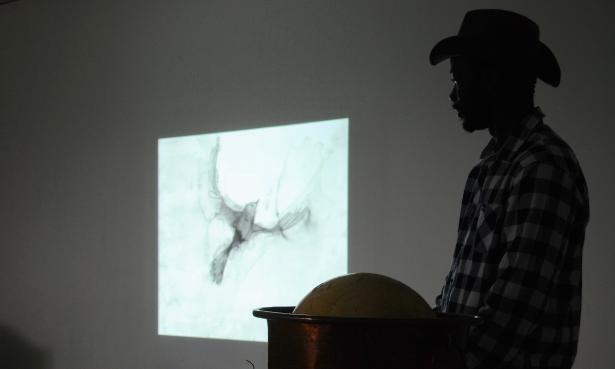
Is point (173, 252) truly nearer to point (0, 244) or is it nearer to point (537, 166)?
point (0, 244)

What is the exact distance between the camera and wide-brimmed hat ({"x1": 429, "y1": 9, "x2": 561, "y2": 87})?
131 centimetres

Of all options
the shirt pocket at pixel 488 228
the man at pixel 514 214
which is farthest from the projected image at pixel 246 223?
the shirt pocket at pixel 488 228

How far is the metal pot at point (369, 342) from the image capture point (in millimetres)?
805

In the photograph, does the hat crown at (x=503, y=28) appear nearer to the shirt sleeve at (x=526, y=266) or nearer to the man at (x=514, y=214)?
the man at (x=514, y=214)

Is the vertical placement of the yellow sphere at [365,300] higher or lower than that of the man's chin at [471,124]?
lower

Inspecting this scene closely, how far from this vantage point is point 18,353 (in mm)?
5191

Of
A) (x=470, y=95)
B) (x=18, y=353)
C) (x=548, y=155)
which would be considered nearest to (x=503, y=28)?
(x=470, y=95)

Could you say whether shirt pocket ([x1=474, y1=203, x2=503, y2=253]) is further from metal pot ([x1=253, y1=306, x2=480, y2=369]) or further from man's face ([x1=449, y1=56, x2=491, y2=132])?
metal pot ([x1=253, y1=306, x2=480, y2=369])

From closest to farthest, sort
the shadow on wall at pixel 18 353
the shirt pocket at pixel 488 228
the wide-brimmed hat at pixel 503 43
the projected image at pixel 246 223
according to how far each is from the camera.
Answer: the shirt pocket at pixel 488 228 < the wide-brimmed hat at pixel 503 43 < the projected image at pixel 246 223 < the shadow on wall at pixel 18 353

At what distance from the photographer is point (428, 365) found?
83cm

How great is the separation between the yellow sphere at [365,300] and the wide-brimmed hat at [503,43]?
55 centimetres

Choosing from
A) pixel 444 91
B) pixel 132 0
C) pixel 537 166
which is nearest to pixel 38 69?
pixel 132 0

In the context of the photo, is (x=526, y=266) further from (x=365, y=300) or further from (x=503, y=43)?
(x=503, y=43)

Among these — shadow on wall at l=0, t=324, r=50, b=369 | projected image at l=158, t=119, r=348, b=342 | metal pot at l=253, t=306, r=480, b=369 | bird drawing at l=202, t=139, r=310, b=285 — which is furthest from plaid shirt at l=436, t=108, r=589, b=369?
shadow on wall at l=0, t=324, r=50, b=369
